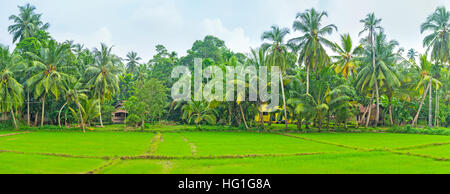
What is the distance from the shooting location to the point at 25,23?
1282 inches

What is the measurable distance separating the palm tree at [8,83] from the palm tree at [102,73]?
553cm

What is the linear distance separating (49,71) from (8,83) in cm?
315

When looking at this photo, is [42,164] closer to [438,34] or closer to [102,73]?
[102,73]

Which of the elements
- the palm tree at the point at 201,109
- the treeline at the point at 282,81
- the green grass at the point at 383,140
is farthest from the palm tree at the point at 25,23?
the green grass at the point at 383,140

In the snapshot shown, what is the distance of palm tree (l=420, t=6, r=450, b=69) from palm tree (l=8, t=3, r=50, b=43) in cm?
4178

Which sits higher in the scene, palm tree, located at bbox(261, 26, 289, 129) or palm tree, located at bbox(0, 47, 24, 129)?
palm tree, located at bbox(261, 26, 289, 129)

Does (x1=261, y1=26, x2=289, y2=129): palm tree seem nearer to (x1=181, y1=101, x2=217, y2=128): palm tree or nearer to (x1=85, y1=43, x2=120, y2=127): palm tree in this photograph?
(x1=181, y1=101, x2=217, y2=128): palm tree

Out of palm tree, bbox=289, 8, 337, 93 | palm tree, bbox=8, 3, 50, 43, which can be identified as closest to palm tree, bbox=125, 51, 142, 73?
palm tree, bbox=8, 3, 50, 43

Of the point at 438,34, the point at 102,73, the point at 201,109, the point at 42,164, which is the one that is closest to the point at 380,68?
the point at 438,34

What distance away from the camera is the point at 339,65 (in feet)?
97.2

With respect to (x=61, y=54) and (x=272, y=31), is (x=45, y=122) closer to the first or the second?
(x=61, y=54)

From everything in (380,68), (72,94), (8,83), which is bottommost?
(72,94)

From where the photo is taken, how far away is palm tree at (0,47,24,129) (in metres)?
23.5
